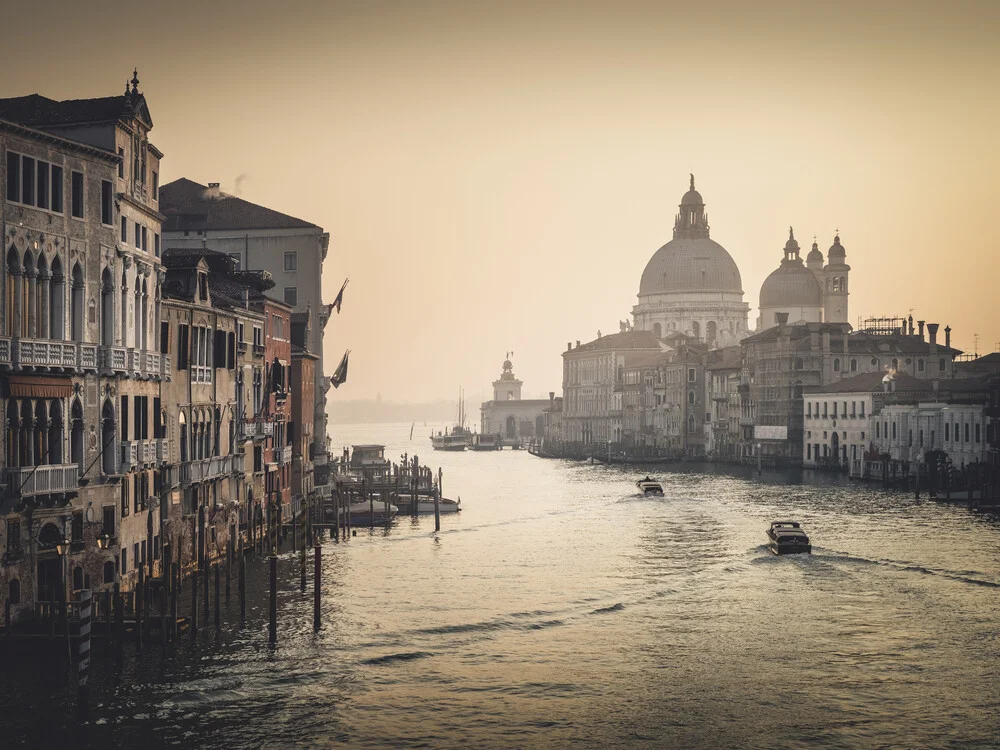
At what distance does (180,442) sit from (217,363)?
4428mm

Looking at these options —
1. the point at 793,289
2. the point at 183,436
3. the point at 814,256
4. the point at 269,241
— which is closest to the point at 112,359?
the point at 183,436

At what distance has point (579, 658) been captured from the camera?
30578mm

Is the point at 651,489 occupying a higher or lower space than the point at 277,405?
lower

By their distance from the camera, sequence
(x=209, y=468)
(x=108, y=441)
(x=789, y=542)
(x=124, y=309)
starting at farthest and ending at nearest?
(x=789, y=542)
(x=209, y=468)
(x=124, y=309)
(x=108, y=441)

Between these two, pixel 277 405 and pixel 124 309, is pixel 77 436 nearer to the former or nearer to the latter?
pixel 124 309

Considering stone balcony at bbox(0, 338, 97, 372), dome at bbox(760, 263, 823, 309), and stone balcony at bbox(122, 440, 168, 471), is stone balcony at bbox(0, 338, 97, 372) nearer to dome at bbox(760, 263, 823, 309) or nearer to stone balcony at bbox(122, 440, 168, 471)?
stone balcony at bbox(122, 440, 168, 471)

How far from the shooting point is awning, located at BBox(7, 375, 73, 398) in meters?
27.0

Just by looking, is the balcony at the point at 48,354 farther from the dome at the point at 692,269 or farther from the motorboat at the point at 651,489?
the dome at the point at 692,269

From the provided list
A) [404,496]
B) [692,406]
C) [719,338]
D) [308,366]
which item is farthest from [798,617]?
[719,338]

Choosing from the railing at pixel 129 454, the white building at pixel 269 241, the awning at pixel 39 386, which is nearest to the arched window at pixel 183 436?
the railing at pixel 129 454

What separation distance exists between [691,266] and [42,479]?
5938 inches

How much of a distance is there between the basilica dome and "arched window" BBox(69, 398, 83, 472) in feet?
484

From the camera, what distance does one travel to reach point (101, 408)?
98.2ft

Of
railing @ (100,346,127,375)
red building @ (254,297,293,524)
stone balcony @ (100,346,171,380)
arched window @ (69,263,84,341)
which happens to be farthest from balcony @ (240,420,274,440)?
arched window @ (69,263,84,341)
